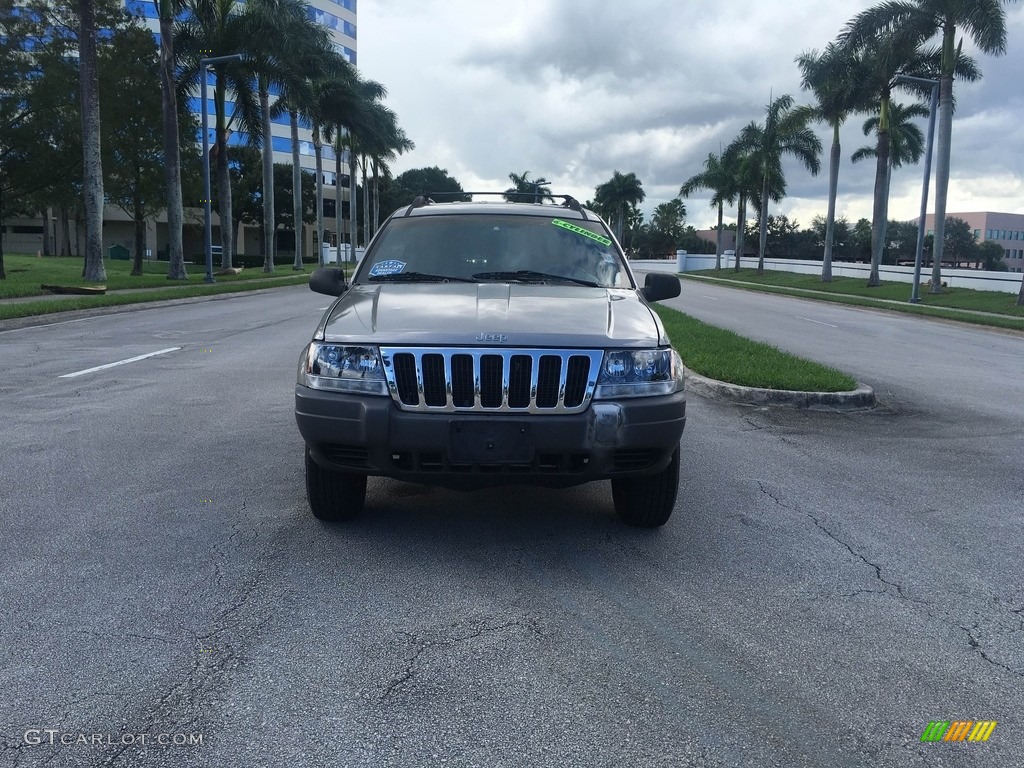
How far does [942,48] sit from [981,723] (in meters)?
37.8

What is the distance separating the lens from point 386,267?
5.62m

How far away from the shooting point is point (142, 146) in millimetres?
36719

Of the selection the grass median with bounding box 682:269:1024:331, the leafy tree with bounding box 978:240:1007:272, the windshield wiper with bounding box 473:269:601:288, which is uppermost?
the leafy tree with bounding box 978:240:1007:272

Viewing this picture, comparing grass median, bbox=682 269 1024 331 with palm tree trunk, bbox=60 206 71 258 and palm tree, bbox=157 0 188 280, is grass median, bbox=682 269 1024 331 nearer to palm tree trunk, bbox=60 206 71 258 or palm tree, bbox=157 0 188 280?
palm tree, bbox=157 0 188 280

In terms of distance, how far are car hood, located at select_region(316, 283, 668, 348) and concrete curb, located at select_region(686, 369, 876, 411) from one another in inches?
179

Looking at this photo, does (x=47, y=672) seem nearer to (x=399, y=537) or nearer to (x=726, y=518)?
(x=399, y=537)

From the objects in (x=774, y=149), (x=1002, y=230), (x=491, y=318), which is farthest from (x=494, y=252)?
(x=1002, y=230)

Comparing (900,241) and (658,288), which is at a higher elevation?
(900,241)

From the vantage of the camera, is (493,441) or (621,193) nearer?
(493,441)

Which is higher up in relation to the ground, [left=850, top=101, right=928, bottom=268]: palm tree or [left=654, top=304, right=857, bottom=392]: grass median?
[left=850, top=101, right=928, bottom=268]: palm tree

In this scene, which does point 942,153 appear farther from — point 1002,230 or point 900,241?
point 1002,230

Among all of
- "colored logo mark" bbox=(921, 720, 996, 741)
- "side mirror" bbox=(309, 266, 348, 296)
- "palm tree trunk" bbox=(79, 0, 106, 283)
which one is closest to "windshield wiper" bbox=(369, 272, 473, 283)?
"side mirror" bbox=(309, 266, 348, 296)

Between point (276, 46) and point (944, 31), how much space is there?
89.0 feet

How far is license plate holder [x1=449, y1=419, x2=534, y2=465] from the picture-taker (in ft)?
13.5
